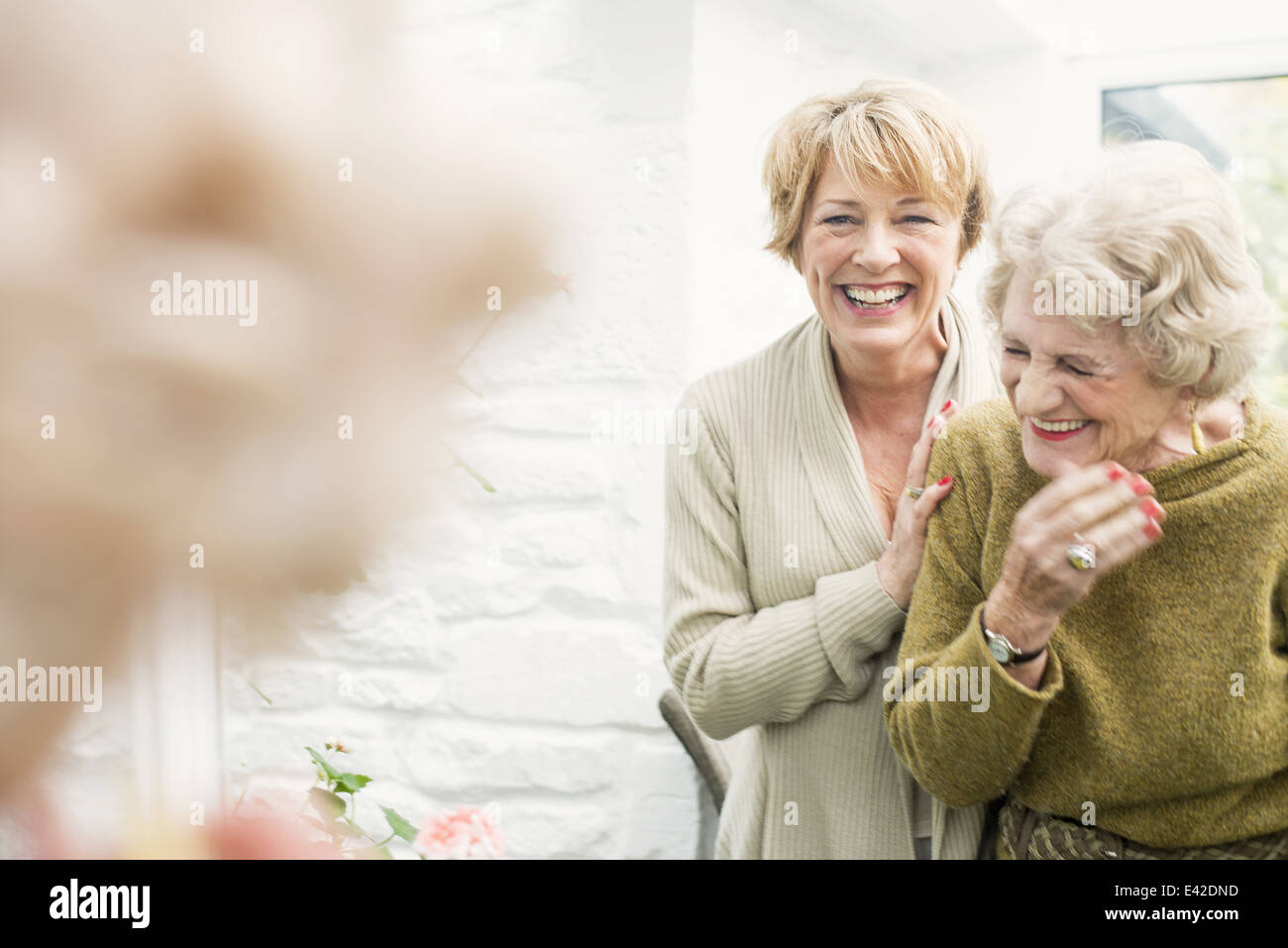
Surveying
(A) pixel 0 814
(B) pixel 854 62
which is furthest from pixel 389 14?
(B) pixel 854 62

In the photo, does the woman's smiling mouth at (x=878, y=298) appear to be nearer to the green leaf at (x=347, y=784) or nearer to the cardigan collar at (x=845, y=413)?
the cardigan collar at (x=845, y=413)

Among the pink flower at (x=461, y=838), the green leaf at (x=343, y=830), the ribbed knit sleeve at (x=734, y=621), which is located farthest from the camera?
the ribbed knit sleeve at (x=734, y=621)

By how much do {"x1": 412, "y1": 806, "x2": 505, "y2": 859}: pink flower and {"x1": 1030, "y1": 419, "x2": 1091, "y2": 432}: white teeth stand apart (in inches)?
17.1

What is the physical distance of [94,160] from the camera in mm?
196

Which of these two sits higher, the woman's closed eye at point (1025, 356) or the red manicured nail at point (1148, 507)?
the woman's closed eye at point (1025, 356)

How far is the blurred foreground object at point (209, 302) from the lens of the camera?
0.20m

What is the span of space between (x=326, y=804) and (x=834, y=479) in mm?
483

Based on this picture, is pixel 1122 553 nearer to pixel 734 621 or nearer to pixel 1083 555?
pixel 1083 555

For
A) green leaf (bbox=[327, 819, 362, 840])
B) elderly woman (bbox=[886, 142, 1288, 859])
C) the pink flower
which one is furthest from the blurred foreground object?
elderly woman (bbox=[886, 142, 1288, 859])

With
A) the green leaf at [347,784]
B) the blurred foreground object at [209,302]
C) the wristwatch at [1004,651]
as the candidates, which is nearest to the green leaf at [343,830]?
the green leaf at [347,784]

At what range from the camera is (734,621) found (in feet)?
2.94

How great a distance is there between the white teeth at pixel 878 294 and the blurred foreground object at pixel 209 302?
62 centimetres
